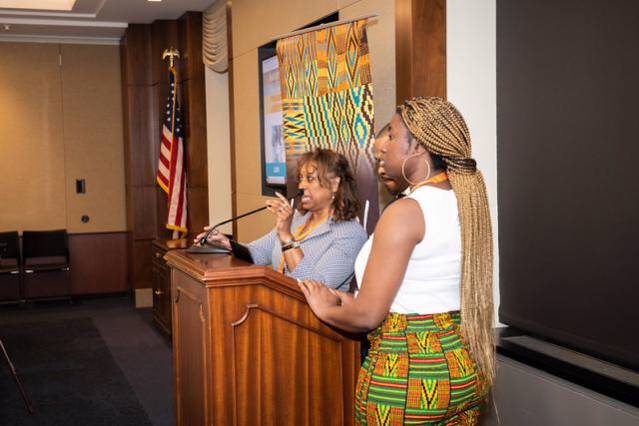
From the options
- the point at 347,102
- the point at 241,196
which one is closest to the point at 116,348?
the point at 241,196

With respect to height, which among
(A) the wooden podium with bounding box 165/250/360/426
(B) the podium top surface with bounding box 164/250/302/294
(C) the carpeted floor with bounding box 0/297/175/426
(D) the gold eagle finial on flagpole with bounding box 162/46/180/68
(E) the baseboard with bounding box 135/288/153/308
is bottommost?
(C) the carpeted floor with bounding box 0/297/175/426

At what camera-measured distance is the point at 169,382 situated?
5488mm

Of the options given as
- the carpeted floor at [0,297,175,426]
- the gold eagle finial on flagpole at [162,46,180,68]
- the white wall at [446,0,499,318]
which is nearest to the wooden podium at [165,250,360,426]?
the white wall at [446,0,499,318]

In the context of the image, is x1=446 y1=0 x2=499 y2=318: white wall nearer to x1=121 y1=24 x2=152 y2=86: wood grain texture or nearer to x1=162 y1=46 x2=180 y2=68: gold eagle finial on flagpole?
x1=162 y1=46 x2=180 y2=68: gold eagle finial on flagpole

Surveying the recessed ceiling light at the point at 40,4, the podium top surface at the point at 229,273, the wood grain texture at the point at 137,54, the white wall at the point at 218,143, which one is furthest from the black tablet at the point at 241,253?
the wood grain texture at the point at 137,54

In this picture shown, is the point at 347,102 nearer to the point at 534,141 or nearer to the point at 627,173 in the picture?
the point at 534,141

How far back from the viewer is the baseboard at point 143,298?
8.52 m

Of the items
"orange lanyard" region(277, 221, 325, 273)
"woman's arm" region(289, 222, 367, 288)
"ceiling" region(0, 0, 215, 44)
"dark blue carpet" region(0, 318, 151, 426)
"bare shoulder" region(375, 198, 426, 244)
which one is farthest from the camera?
"ceiling" region(0, 0, 215, 44)

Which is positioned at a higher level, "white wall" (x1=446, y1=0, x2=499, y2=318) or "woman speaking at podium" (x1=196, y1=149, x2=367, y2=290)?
"white wall" (x1=446, y1=0, x2=499, y2=318)

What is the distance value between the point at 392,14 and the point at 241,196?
293cm

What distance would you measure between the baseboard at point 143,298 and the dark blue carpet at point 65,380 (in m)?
1.04

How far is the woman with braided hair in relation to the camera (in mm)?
1955

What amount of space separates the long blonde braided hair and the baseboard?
273 inches

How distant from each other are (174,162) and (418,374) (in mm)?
6012
